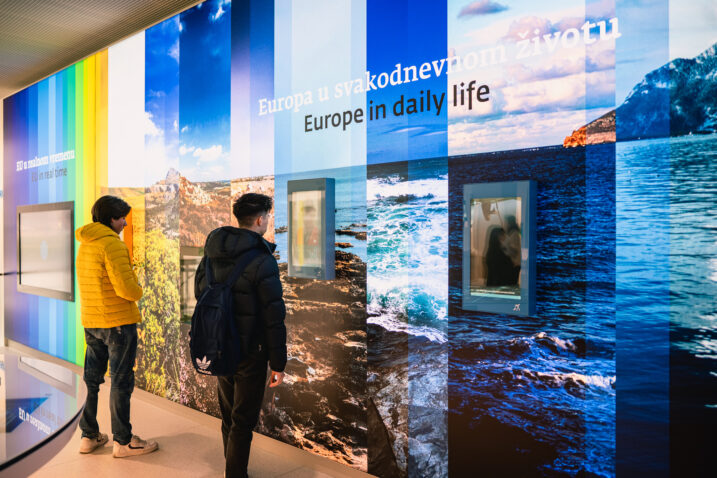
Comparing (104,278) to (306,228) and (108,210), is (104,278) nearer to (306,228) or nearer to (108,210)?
(108,210)

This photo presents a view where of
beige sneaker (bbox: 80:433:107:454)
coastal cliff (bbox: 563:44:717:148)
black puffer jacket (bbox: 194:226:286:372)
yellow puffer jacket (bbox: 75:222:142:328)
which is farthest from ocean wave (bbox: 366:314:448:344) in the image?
beige sneaker (bbox: 80:433:107:454)

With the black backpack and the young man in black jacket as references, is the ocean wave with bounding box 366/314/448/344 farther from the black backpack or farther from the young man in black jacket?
the black backpack

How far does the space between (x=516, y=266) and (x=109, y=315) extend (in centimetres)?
232

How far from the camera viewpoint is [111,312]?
3.07 m

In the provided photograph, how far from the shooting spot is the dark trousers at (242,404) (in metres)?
2.47

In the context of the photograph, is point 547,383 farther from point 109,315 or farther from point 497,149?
point 109,315

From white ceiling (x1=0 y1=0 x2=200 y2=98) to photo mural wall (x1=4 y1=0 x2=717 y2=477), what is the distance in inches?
16.7

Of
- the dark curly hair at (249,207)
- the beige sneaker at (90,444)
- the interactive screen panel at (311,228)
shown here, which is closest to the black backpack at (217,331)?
the dark curly hair at (249,207)

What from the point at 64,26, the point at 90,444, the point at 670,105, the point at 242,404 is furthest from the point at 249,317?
the point at 64,26

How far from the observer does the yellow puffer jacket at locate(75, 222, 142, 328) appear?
304 centimetres

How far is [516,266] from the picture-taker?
2238 millimetres

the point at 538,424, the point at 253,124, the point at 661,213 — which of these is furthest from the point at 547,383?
the point at 253,124

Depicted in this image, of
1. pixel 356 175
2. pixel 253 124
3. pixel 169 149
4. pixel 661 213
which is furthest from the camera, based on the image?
pixel 169 149

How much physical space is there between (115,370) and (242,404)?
1.11 metres
